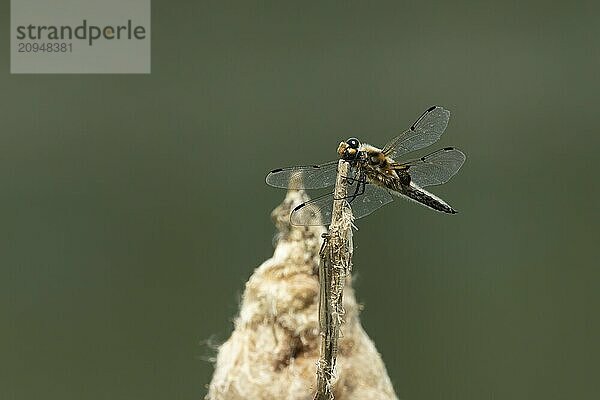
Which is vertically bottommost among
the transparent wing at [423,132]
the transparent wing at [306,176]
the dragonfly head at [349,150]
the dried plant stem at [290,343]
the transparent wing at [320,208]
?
the dried plant stem at [290,343]

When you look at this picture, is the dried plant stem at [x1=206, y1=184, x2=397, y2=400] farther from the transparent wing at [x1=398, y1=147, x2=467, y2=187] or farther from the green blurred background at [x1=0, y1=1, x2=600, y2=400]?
the green blurred background at [x1=0, y1=1, x2=600, y2=400]

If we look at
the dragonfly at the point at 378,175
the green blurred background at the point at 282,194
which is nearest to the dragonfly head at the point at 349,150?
the dragonfly at the point at 378,175

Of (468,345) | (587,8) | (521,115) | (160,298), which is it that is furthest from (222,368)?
(587,8)

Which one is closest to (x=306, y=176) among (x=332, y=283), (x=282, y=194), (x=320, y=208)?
(x=320, y=208)

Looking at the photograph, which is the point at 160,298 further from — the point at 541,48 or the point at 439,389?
the point at 541,48

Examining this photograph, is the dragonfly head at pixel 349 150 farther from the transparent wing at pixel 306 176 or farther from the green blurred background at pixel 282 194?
Answer: the green blurred background at pixel 282 194

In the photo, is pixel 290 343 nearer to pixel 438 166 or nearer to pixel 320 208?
pixel 320 208

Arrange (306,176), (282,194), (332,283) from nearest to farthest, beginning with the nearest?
1. (332,283)
2. (306,176)
3. (282,194)
